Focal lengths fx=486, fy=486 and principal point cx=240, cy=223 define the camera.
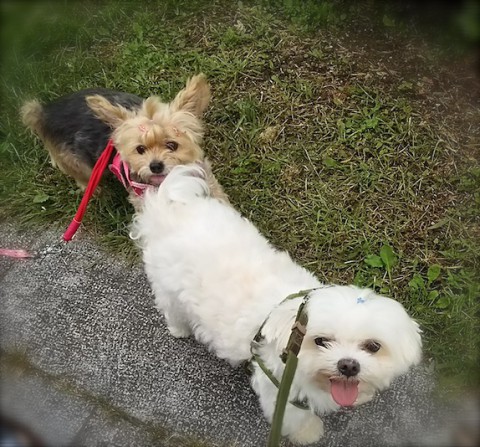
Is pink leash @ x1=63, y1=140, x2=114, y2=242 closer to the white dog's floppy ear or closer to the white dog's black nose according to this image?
the white dog's black nose

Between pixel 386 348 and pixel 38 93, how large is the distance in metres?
3.42

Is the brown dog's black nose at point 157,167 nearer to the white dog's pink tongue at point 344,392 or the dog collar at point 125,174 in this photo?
the dog collar at point 125,174

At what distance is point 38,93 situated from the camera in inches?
156

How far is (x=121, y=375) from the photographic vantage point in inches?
112

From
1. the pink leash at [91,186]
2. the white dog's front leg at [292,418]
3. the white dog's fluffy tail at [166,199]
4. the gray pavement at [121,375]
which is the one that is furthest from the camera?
the pink leash at [91,186]

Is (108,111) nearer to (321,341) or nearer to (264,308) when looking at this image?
(264,308)

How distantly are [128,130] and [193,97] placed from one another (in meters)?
0.47

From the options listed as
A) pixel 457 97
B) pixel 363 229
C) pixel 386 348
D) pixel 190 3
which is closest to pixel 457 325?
pixel 363 229

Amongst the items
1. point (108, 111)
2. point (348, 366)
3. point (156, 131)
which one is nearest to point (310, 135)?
point (156, 131)

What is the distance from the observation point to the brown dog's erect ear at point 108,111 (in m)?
3.02

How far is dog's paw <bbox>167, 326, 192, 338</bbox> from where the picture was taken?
287 centimetres

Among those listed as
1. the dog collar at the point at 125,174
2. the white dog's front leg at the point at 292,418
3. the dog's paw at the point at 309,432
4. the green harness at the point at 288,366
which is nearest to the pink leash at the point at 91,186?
the dog collar at the point at 125,174

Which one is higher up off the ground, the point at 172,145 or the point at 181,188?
the point at 181,188

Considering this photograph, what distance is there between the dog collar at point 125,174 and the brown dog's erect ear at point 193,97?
0.48 m
